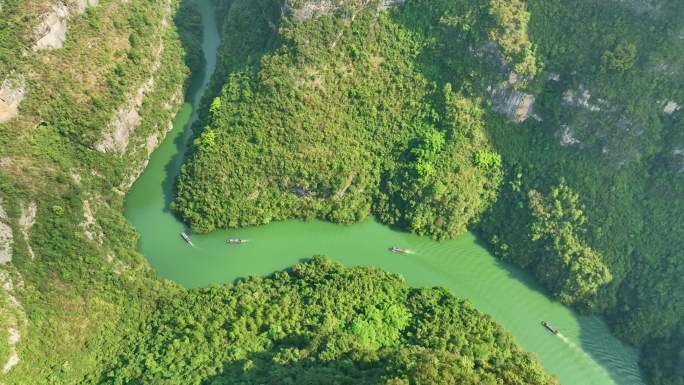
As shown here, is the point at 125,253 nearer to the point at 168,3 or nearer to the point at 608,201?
the point at 168,3

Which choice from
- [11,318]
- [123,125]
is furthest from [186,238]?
[11,318]

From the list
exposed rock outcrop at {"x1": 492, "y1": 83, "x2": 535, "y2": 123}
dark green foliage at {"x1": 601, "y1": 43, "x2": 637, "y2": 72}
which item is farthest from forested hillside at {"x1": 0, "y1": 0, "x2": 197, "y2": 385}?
dark green foliage at {"x1": 601, "y1": 43, "x2": 637, "y2": 72}

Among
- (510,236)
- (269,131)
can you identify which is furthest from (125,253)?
(510,236)

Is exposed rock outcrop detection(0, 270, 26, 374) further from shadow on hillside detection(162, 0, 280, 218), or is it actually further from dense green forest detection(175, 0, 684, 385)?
dense green forest detection(175, 0, 684, 385)

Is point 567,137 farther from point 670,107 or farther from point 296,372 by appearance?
point 296,372

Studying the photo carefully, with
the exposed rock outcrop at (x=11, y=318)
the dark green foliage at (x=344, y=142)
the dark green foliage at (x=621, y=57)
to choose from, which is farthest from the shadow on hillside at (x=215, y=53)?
the dark green foliage at (x=621, y=57)

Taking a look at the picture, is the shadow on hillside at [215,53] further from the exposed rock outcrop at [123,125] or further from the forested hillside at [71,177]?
the exposed rock outcrop at [123,125]
